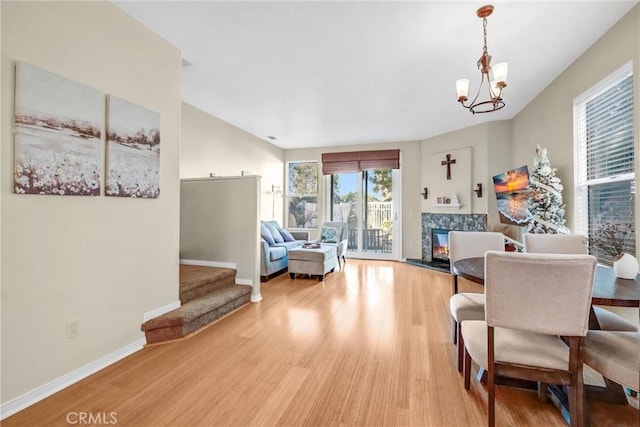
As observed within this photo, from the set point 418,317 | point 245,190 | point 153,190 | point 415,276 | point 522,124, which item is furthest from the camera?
point 415,276

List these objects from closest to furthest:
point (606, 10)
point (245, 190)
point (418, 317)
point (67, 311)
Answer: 1. point (67, 311)
2. point (606, 10)
3. point (418, 317)
4. point (245, 190)

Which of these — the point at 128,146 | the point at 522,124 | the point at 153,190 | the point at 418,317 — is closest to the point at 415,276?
the point at 418,317

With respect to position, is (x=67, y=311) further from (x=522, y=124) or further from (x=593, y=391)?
(x=522, y=124)

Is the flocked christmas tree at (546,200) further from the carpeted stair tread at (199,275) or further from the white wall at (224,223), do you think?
the carpeted stair tread at (199,275)

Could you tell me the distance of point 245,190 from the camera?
3.55 metres

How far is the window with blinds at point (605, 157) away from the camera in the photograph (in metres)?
2.30

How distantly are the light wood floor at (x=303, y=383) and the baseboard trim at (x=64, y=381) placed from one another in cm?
5

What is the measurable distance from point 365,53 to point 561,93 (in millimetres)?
2422

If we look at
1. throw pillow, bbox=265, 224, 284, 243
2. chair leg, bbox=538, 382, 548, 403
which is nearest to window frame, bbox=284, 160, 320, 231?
throw pillow, bbox=265, 224, 284, 243

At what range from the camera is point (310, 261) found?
180 inches

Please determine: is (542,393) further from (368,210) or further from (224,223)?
(368,210)

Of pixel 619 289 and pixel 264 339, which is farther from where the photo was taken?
pixel 264 339

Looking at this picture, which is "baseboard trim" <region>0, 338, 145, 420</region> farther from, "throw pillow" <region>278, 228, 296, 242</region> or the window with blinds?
the window with blinds

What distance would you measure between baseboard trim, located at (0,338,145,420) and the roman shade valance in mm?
5171
